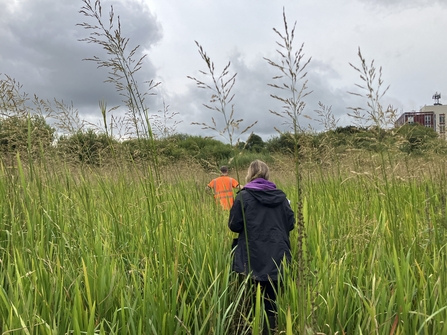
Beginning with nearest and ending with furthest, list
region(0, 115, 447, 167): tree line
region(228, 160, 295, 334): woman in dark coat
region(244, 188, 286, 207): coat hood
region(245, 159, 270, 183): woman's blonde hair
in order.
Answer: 1. region(0, 115, 447, 167): tree line
2. region(228, 160, 295, 334): woman in dark coat
3. region(244, 188, 286, 207): coat hood
4. region(245, 159, 270, 183): woman's blonde hair

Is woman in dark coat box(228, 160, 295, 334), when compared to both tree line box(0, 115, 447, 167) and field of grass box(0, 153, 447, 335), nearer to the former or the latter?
field of grass box(0, 153, 447, 335)

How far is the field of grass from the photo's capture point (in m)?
1.52

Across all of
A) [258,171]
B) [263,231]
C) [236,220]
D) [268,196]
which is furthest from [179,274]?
[258,171]

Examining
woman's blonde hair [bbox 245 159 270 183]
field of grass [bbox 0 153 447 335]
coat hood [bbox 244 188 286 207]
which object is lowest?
field of grass [bbox 0 153 447 335]

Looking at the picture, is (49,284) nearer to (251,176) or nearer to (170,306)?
(170,306)

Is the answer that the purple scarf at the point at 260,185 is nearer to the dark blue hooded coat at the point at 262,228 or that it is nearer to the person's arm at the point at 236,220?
the dark blue hooded coat at the point at 262,228

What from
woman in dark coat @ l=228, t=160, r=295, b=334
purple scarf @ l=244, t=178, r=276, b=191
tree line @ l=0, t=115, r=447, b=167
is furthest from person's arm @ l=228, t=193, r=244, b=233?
tree line @ l=0, t=115, r=447, b=167

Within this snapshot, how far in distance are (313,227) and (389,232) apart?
618 millimetres

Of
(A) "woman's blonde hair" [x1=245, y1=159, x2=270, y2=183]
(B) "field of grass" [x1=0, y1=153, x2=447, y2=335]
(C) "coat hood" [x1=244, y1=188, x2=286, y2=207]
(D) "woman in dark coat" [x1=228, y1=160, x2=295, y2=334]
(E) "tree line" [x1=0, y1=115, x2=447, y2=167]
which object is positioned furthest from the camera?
Answer: (A) "woman's blonde hair" [x1=245, y1=159, x2=270, y2=183]

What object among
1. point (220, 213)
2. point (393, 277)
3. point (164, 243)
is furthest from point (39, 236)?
point (393, 277)

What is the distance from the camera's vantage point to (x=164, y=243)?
211 centimetres

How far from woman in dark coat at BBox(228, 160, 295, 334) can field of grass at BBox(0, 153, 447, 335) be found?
0.18 m

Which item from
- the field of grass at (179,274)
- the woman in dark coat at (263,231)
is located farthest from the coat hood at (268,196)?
the field of grass at (179,274)

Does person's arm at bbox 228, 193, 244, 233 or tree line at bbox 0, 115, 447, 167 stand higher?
tree line at bbox 0, 115, 447, 167
